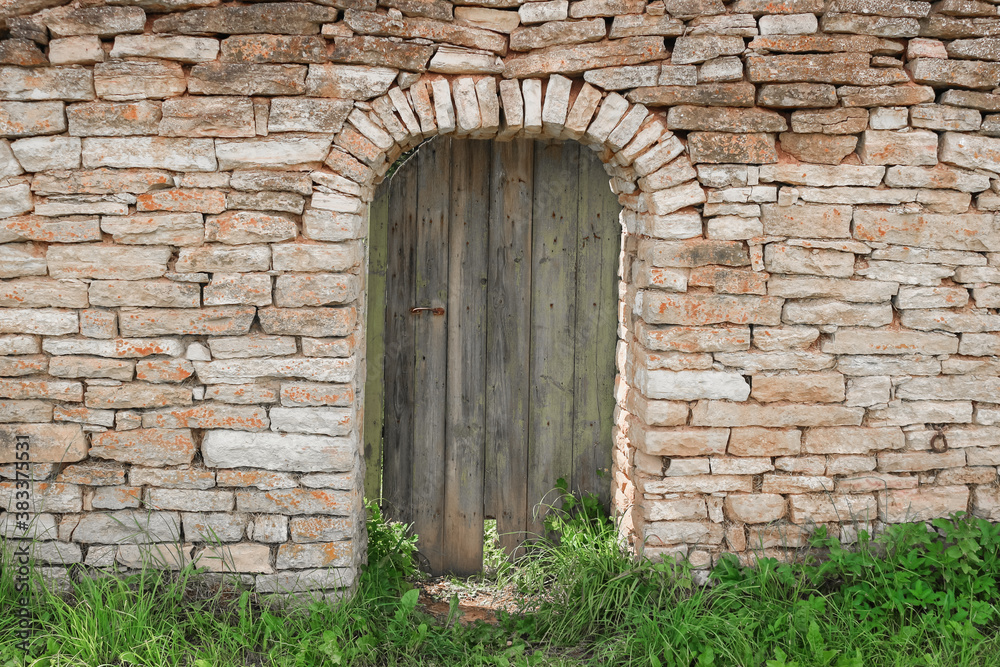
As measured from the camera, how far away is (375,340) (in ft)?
12.0

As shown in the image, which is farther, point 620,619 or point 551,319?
point 551,319

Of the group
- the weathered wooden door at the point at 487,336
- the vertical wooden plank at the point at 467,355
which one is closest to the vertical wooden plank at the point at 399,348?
the weathered wooden door at the point at 487,336

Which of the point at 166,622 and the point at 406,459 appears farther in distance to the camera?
the point at 406,459

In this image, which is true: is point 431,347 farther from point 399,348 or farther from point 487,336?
point 487,336

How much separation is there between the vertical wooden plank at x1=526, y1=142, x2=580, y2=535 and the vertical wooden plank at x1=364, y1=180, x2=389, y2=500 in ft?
2.49

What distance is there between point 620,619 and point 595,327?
1410 mm

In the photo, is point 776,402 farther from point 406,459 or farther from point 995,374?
point 406,459

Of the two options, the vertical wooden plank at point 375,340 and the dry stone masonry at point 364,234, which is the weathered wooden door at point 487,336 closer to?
the vertical wooden plank at point 375,340

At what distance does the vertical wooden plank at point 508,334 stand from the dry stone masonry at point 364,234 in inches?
22.0

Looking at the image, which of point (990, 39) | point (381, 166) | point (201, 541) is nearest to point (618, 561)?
point (201, 541)

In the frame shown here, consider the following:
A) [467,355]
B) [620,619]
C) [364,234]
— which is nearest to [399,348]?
[467,355]

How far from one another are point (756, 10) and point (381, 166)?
1686mm

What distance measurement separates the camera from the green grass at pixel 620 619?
272cm

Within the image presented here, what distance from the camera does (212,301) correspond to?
2934mm
